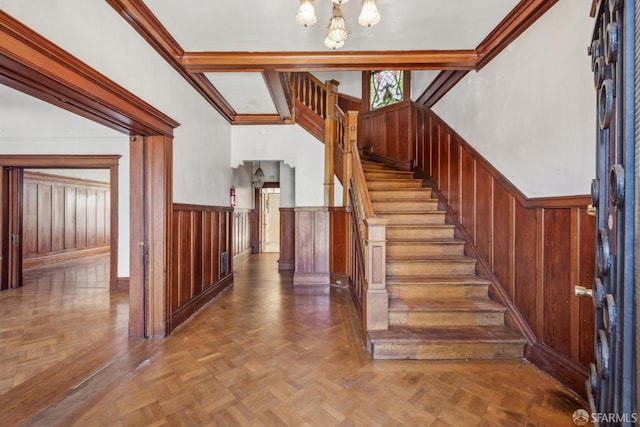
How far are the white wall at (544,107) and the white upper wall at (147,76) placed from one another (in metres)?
3.16

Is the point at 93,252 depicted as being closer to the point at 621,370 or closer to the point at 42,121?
the point at 42,121

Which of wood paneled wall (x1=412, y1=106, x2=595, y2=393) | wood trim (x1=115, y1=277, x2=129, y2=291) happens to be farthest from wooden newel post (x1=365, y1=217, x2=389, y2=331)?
wood trim (x1=115, y1=277, x2=129, y2=291)

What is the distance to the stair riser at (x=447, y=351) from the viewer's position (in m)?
2.40

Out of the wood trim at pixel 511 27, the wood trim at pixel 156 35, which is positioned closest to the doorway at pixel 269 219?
the wood trim at pixel 156 35

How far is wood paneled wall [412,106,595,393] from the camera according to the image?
6.37 ft

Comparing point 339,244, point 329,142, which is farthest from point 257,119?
point 339,244

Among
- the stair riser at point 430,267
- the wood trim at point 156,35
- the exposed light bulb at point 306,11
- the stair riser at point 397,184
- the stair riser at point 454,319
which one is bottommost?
the stair riser at point 454,319

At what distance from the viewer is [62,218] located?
23.0 feet

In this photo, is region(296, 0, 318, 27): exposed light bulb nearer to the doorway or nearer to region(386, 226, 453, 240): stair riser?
region(386, 226, 453, 240): stair riser

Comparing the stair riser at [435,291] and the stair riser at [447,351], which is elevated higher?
the stair riser at [435,291]

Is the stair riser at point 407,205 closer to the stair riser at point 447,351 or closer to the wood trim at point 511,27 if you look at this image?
the wood trim at point 511,27

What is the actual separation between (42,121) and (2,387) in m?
3.88

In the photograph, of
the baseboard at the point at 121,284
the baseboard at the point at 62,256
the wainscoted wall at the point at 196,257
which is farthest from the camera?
the baseboard at the point at 62,256

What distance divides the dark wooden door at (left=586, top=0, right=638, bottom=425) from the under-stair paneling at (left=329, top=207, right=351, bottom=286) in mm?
3801
